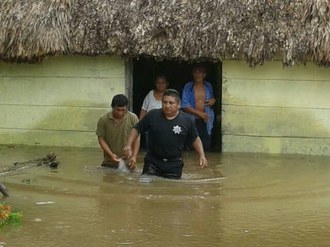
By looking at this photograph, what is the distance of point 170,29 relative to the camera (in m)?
11.5

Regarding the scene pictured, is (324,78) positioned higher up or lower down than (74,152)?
higher up

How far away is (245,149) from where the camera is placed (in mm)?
11828

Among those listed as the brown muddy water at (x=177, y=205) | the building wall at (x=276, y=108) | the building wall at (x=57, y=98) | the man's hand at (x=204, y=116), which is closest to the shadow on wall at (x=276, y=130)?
the building wall at (x=276, y=108)

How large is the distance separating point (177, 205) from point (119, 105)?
209 centimetres

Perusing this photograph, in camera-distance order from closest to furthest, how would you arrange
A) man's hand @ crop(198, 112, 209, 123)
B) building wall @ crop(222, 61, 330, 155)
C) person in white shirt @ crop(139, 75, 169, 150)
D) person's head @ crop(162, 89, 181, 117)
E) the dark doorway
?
person's head @ crop(162, 89, 181, 117) → building wall @ crop(222, 61, 330, 155) → person in white shirt @ crop(139, 75, 169, 150) → man's hand @ crop(198, 112, 209, 123) → the dark doorway

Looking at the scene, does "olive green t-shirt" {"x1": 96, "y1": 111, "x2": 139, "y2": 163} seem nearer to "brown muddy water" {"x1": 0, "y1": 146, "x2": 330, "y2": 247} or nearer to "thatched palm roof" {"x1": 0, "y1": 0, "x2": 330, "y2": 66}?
"brown muddy water" {"x1": 0, "y1": 146, "x2": 330, "y2": 247}

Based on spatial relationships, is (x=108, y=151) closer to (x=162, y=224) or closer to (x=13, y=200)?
(x=13, y=200)

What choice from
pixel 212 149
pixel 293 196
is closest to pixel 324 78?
pixel 212 149

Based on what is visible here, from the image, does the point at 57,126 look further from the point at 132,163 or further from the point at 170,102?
the point at 170,102

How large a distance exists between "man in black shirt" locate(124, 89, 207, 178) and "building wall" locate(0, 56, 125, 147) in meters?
3.04

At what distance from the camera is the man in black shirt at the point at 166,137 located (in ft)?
29.9

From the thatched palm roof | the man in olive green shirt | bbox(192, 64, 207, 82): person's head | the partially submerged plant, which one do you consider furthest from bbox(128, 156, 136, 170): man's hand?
bbox(192, 64, 207, 82): person's head

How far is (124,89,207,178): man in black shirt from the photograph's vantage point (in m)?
9.12

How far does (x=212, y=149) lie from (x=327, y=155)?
2123mm
